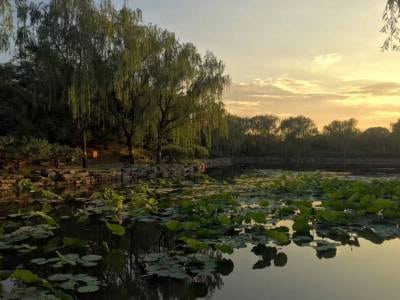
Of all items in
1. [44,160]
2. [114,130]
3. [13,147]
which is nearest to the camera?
[13,147]

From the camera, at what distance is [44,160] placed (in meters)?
16.1

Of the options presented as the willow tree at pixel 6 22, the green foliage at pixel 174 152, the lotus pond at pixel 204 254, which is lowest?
the lotus pond at pixel 204 254

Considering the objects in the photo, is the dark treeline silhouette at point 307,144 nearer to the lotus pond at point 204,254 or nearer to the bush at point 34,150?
the bush at point 34,150

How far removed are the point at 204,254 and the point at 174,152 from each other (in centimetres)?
2047

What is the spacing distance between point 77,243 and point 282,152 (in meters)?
51.8

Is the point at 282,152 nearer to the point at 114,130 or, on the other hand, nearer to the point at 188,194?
the point at 114,130

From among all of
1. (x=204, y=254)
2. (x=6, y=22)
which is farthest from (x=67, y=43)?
(x=204, y=254)

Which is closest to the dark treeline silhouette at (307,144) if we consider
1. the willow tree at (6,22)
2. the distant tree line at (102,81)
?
the distant tree line at (102,81)

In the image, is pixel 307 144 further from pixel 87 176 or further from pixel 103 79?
pixel 87 176

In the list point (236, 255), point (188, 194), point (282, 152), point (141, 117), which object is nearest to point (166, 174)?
point (141, 117)

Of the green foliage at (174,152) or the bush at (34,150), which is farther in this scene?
the green foliage at (174,152)

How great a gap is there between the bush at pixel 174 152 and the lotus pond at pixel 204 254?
56.4 ft

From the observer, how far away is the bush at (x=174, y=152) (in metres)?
25.0

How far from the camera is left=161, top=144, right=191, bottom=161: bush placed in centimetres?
2498
